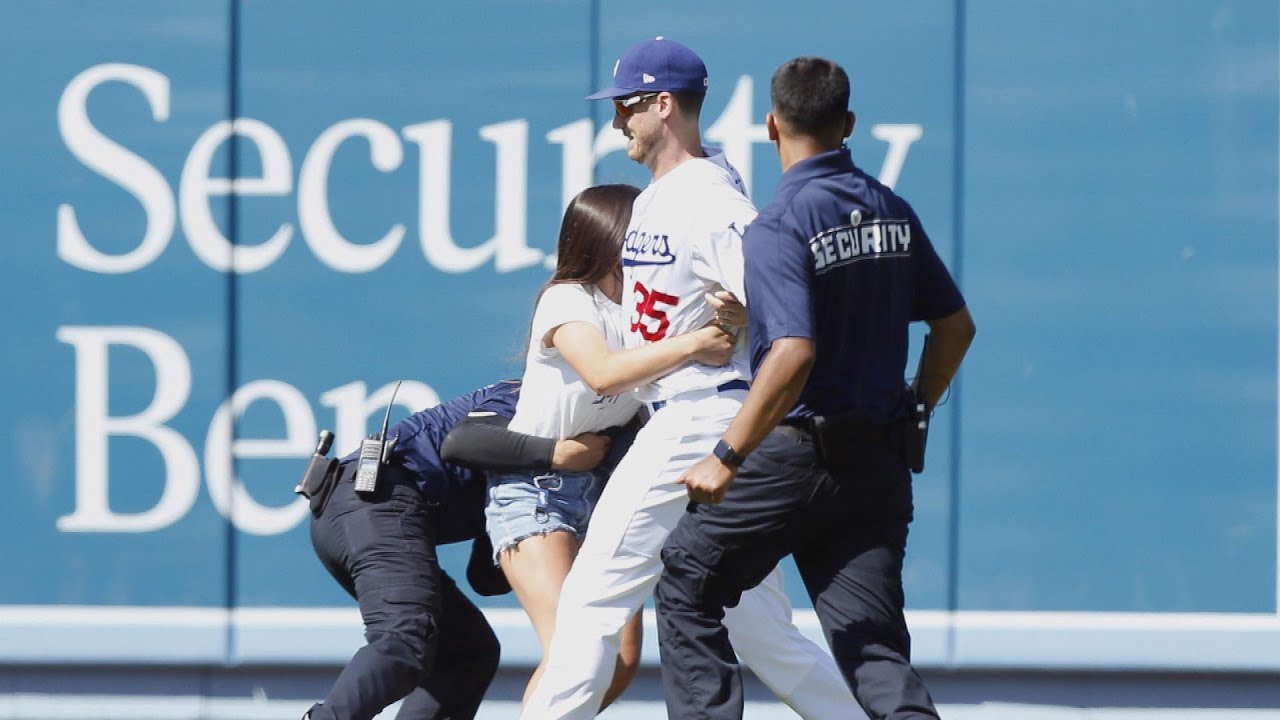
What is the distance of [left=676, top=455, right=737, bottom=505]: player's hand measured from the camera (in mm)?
3404

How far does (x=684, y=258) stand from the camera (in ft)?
12.3

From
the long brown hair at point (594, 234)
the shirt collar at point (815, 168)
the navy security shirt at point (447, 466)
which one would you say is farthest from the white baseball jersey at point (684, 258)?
the navy security shirt at point (447, 466)

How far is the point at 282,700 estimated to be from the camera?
5.43m

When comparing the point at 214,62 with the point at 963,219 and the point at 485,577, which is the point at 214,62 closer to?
the point at 485,577

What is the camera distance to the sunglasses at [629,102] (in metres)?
3.92

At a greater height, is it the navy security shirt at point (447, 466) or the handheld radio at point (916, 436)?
the handheld radio at point (916, 436)

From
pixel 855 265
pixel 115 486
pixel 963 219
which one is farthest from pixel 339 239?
pixel 855 265

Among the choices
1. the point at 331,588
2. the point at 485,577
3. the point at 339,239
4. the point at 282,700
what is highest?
the point at 339,239

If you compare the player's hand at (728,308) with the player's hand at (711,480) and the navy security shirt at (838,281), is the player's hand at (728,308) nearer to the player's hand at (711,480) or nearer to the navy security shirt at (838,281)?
the navy security shirt at (838,281)

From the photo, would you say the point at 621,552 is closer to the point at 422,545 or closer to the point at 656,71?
the point at 422,545

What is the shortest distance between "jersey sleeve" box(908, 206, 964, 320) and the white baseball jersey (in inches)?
15.6

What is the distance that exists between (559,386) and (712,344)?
483mm

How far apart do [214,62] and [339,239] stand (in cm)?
70

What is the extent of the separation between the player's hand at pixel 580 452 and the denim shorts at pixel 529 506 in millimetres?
52
